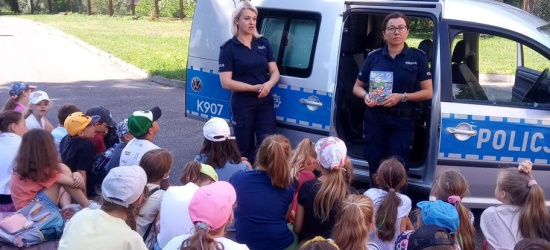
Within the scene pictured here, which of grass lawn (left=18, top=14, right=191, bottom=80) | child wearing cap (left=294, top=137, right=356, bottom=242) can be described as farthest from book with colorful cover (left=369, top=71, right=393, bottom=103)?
grass lawn (left=18, top=14, right=191, bottom=80)

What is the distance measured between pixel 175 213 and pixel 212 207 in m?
0.73

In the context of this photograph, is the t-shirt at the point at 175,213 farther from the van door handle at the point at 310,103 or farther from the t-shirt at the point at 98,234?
the van door handle at the point at 310,103

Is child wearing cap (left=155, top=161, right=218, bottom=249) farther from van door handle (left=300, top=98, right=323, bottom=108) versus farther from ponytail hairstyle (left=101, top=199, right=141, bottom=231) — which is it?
van door handle (left=300, top=98, right=323, bottom=108)

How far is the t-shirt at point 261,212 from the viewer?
13.1 feet

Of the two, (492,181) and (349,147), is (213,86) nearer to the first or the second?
(349,147)

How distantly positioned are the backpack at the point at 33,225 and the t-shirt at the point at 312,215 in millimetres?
1855

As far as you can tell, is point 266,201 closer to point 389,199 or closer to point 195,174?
point 195,174

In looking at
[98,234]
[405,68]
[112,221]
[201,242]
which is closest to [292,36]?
[405,68]

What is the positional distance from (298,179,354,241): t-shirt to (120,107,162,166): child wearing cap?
1453mm

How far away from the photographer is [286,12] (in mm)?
5930

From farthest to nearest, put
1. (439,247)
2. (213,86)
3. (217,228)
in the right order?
(213,86), (217,228), (439,247)

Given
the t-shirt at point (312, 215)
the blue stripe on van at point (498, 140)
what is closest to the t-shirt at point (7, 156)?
the t-shirt at point (312, 215)

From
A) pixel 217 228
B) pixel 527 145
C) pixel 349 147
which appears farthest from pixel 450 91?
pixel 217 228

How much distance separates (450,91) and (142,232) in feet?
8.79
